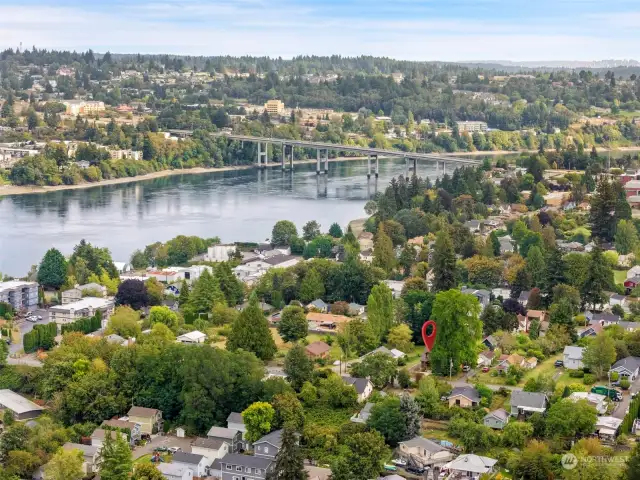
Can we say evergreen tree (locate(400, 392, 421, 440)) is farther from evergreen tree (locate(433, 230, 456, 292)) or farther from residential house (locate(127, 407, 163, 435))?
evergreen tree (locate(433, 230, 456, 292))

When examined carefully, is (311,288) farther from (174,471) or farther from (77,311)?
(174,471)

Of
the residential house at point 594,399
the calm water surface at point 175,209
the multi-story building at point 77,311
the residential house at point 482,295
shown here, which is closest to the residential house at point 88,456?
the multi-story building at point 77,311

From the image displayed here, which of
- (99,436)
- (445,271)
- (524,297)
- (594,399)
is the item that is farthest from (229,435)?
(524,297)

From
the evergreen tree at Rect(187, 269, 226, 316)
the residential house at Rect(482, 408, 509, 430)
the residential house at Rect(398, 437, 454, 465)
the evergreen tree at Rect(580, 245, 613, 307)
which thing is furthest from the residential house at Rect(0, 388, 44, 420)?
the evergreen tree at Rect(580, 245, 613, 307)

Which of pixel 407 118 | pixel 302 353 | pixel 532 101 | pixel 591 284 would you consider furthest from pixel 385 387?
pixel 532 101

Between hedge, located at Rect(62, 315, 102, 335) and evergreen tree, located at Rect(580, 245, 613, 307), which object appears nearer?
hedge, located at Rect(62, 315, 102, 335)

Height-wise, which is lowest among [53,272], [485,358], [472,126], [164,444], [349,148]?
[164,444]
